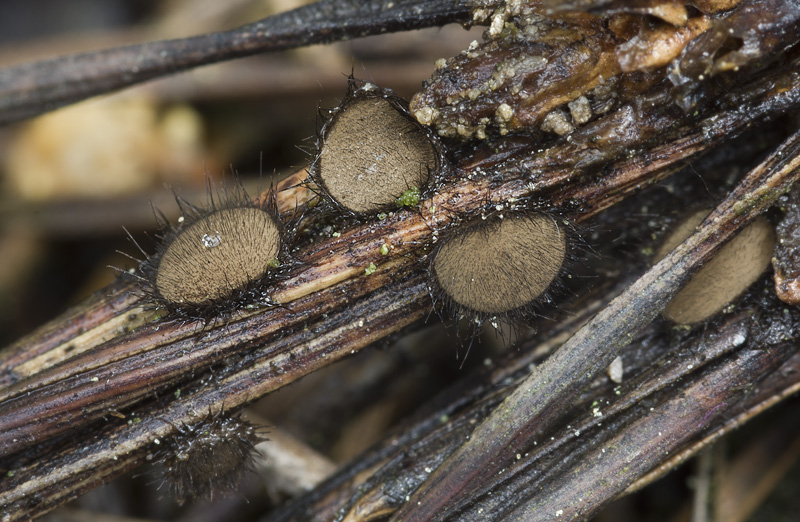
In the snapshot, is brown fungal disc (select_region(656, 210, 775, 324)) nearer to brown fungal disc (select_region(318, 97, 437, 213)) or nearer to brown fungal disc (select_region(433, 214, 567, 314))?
brown fungal disc (select_region(433, 214, 567, 314))

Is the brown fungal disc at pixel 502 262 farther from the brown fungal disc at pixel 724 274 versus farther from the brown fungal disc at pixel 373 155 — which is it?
the brown fungal disc at pixel 724 274

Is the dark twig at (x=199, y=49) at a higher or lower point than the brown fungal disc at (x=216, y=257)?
higher

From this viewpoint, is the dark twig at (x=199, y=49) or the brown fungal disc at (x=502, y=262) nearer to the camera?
the brown fungal disc at (x=502, y=262)

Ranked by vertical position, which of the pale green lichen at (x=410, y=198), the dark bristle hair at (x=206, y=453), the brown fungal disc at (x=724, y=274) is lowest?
the brown fungal disc at (x=724, y=274)

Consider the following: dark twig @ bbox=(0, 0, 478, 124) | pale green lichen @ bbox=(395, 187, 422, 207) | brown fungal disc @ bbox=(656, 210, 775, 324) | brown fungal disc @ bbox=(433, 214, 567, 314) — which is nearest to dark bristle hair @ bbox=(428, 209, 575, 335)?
brown fungal disc @ bbox=(433, 214, 567, 314)

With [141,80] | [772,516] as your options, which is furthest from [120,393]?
[772,516]

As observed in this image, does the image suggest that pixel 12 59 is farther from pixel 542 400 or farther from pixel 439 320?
pixel 542 400

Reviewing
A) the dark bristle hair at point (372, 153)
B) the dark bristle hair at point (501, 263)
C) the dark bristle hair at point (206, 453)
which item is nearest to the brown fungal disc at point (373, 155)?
the dark bristle hair at point (372, 153)

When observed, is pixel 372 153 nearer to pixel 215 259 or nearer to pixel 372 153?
pixel 372 153
